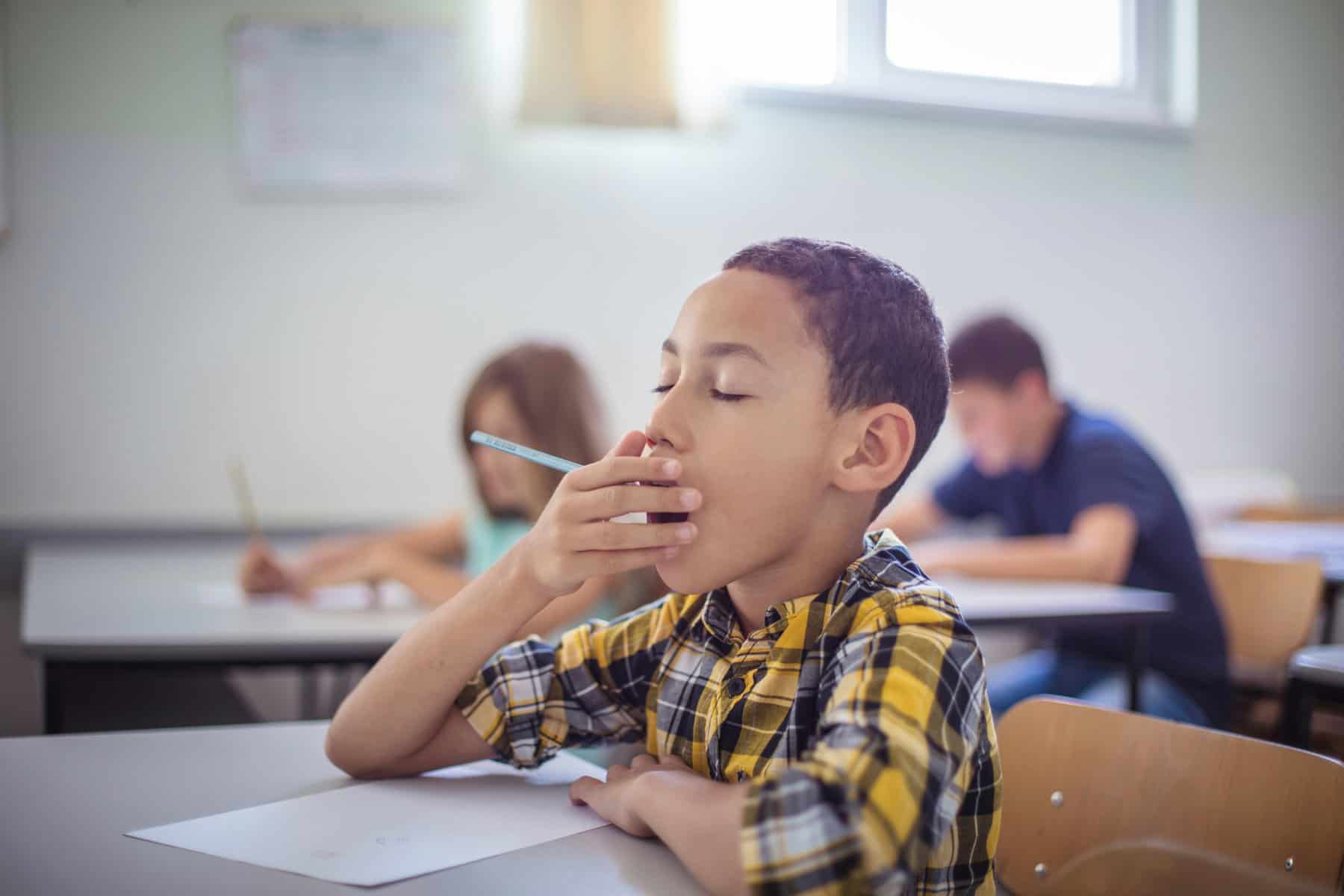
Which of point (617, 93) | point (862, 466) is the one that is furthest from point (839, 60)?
point (862, 466)

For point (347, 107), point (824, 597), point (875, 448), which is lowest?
point (824, 597)

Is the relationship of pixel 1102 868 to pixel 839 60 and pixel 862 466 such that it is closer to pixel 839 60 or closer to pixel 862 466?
pixel 862 466

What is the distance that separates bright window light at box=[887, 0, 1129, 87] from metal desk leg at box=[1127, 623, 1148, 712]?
1.93 metres

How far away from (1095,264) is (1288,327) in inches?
31.4

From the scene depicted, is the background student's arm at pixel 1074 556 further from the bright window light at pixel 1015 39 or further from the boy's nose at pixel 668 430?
the bright window light at pixel 1015 39

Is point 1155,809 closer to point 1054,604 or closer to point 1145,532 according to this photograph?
point 1054,604

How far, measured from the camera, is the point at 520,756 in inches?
36.6

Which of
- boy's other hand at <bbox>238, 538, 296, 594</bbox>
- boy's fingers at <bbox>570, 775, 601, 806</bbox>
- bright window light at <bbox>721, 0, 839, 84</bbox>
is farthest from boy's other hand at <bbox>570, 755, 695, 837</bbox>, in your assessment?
bright window light at <bbox>721, 0, 839, 84</bbox>

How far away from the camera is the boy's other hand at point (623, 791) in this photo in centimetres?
78

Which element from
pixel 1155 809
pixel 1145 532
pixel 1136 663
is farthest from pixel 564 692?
pixel 1145 532

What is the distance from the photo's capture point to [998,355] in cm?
241

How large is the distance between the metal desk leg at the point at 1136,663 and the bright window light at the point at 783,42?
1810 mm

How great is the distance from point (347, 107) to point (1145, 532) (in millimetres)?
2019

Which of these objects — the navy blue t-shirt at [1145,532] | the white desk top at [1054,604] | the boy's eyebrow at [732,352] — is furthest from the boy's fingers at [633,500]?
the navy blue t-shirt at [1145,532]
